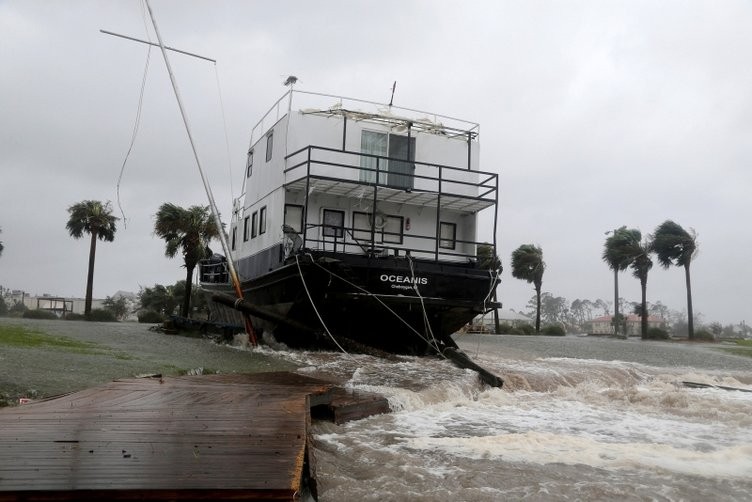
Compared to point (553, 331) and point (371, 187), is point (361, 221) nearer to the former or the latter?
point (371, 187)

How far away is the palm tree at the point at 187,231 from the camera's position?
107ft

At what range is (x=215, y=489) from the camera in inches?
115

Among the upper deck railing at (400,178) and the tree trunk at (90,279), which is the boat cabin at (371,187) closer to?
the upper deck railing at (400,178)

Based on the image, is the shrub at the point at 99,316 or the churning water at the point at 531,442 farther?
the shrub at the point at 99,316

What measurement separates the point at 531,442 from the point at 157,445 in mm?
3628

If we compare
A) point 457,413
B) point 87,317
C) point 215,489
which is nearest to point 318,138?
point 457,413

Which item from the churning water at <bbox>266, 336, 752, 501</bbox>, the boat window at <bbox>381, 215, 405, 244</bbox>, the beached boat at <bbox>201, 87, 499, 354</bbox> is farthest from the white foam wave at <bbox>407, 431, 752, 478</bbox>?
the boat window at <bbox>381, 215, 405, 244</bbox>

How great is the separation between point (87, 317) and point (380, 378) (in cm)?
3223

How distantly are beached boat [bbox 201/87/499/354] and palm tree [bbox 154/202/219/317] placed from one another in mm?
16865

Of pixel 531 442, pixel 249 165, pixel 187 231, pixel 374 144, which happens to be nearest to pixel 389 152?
pixel 374 144

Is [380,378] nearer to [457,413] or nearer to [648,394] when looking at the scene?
[457,413]

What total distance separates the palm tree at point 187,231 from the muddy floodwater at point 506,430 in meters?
21.1

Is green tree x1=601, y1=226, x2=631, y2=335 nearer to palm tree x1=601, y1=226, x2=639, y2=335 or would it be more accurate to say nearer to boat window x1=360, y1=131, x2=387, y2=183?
palm tree x1=601, y1=226, x2=639, y2=335

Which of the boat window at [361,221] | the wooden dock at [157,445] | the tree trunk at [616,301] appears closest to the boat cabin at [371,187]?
the boat window at [361,221]
